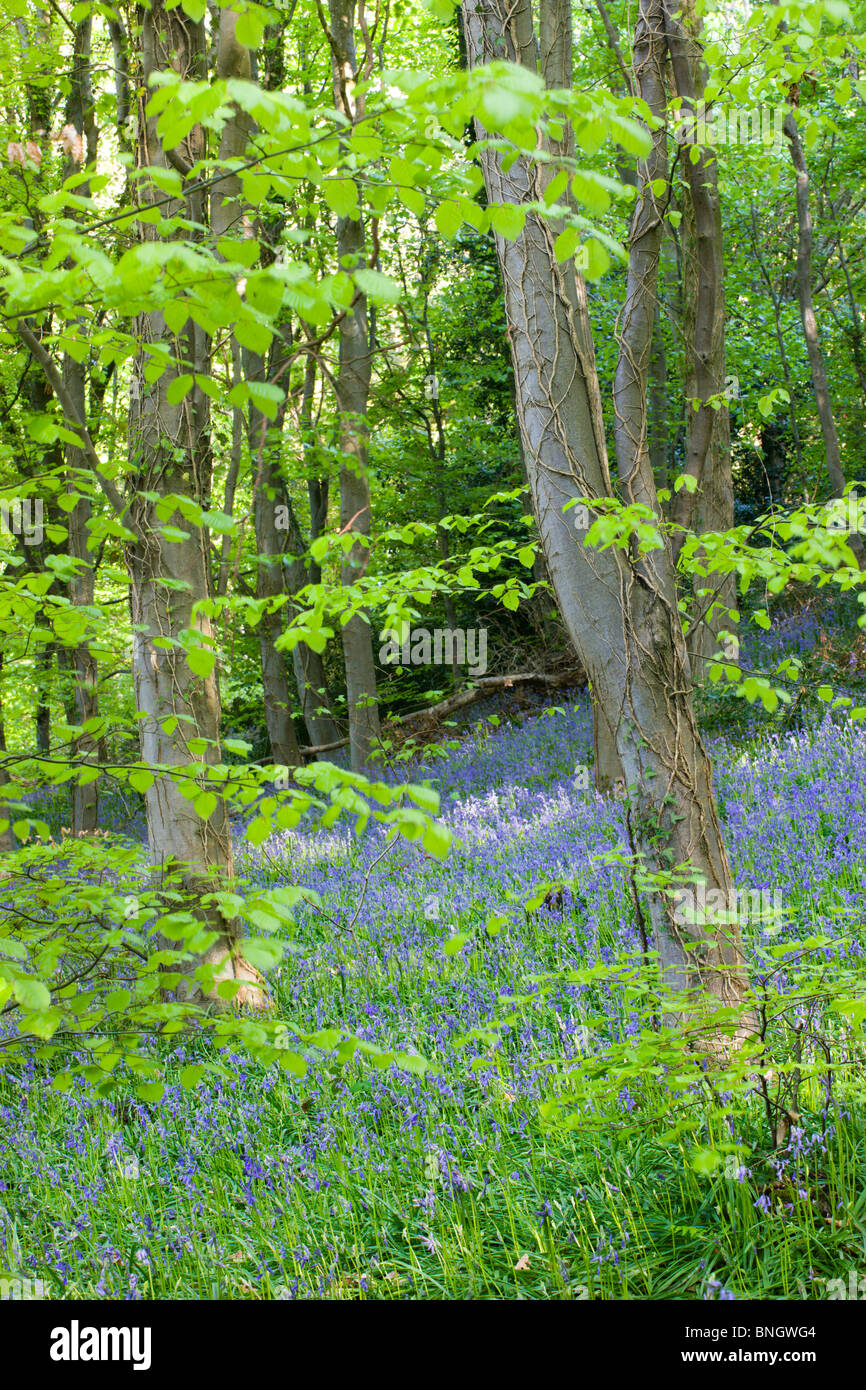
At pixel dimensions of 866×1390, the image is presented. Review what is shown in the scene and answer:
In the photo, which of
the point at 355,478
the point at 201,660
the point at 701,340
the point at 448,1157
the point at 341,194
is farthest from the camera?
the point at 355,478

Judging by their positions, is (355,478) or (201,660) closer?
(201,660)

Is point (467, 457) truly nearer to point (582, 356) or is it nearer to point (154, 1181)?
point (582, 356)

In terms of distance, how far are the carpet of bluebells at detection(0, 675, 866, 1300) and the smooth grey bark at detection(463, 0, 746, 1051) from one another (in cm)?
51

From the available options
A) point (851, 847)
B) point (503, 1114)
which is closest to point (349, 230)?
point (851, 847)

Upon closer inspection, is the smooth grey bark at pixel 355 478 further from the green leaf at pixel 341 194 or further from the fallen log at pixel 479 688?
the green leaf at pixel 341 194

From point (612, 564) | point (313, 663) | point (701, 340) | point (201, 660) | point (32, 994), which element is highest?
point (701, 340)

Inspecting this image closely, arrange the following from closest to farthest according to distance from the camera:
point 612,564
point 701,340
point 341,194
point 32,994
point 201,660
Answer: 1. point 32,994
2. point 341,194
3. point 201,660
4. point 612,564
5. point 701,340

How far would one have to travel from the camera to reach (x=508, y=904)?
5.46 m

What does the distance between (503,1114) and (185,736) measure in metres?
2.63

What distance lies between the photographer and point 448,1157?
10.5ft

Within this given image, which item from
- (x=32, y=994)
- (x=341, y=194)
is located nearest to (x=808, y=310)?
(x=341, y=194)

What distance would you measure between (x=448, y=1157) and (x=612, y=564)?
2331mm

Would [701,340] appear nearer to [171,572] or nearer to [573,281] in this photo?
[573,281]

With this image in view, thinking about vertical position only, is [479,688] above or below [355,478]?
below
